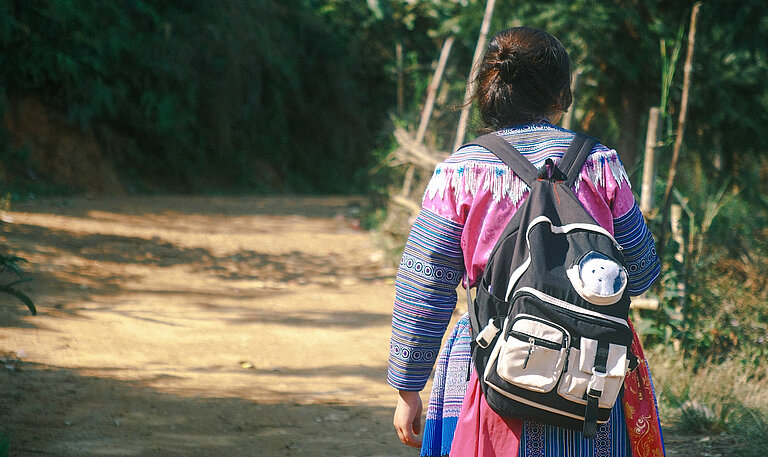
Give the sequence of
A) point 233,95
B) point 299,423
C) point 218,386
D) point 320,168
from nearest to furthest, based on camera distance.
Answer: point 299,423, point 218,386, point 233,95, point 320,168

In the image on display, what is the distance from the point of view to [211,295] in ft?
20.9

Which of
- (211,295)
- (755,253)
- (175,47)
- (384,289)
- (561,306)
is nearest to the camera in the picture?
(561,306)

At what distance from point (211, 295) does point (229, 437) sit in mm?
2975

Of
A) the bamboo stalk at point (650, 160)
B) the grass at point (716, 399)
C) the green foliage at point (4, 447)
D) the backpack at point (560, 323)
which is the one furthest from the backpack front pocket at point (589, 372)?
the bamboo stalk at point (650, 160)

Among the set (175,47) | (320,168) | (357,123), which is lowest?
(320,168)

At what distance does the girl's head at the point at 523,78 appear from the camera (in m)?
1.78

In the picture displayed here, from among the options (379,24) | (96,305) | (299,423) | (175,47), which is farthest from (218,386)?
(175,47)

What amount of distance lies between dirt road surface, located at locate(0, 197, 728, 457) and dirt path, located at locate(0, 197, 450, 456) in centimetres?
1

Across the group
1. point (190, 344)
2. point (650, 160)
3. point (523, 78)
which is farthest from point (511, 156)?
point (190, 344)

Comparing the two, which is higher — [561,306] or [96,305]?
[561,306]

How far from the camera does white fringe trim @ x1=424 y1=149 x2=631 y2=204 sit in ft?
5.65

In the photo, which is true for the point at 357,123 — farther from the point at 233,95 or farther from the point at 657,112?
the point at 657,112

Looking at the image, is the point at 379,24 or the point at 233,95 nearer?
the point at 379,24

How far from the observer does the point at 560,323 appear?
1.52m
